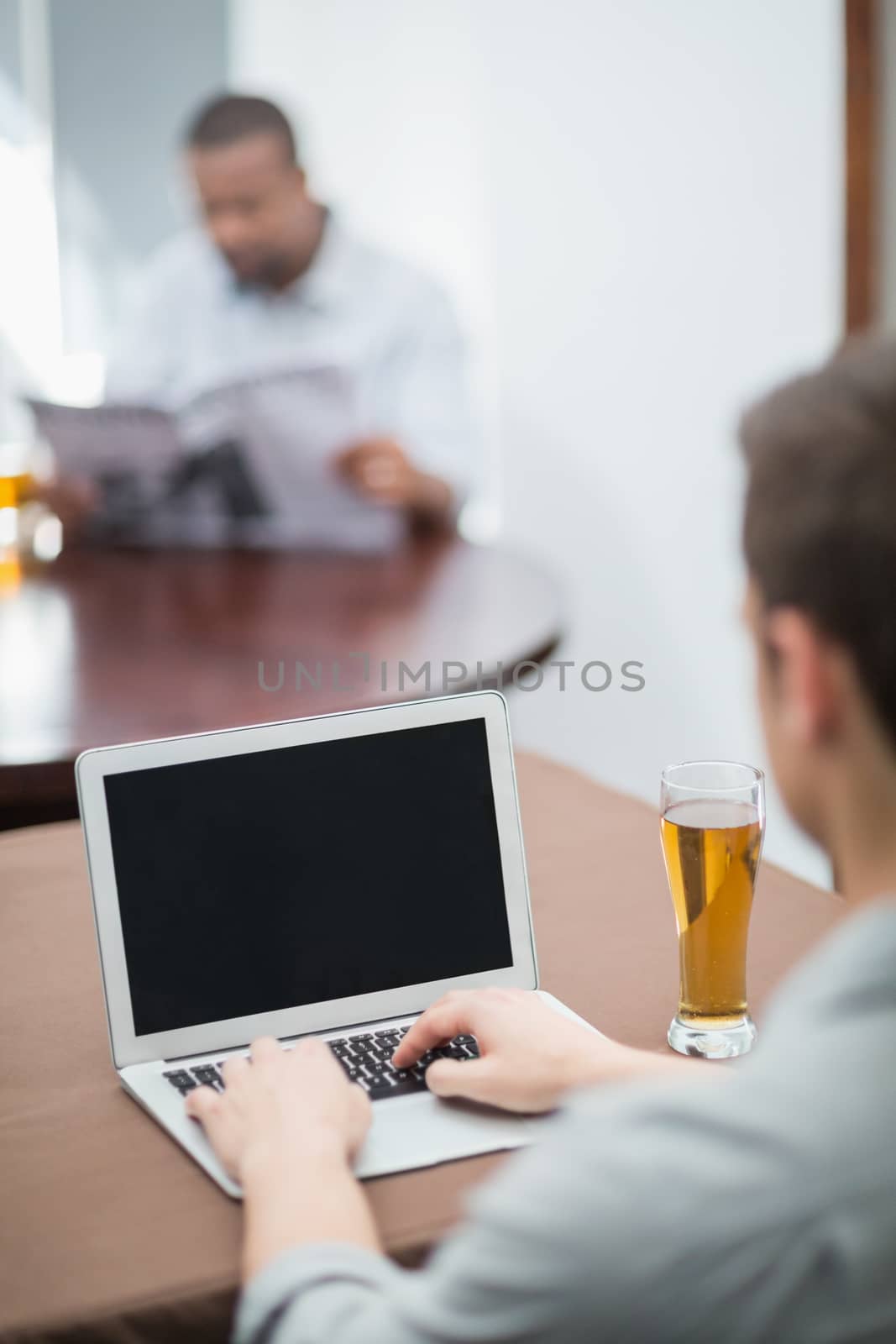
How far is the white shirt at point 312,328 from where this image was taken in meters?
3.04

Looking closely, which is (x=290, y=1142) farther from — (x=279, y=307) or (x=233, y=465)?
(x=279, y=307)

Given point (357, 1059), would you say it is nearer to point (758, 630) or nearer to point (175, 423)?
point (758, 630)

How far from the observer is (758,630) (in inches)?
24.0

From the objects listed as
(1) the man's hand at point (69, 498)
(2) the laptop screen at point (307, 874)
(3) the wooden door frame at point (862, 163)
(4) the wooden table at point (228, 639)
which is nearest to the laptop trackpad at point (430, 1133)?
(2) the laptop screen at point (307, 874)

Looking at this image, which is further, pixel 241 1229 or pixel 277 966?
pixel 277 966

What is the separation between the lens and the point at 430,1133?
824 millimetres

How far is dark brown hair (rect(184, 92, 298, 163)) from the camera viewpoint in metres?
2.80

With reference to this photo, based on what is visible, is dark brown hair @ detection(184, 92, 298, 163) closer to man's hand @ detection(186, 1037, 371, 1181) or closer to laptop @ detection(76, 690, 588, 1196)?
laptop @ detection(76, 690, 588, 1196)

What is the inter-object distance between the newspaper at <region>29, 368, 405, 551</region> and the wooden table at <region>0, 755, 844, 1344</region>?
4.21 feet

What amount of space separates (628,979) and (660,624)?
2.48 m

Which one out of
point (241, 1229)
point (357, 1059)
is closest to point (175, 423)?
point (357, 1059)

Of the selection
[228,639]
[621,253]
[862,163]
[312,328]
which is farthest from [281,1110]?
[621,253]

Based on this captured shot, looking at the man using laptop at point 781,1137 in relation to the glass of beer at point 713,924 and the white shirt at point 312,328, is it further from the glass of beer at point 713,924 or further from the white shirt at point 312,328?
the white shirt at point 312,328

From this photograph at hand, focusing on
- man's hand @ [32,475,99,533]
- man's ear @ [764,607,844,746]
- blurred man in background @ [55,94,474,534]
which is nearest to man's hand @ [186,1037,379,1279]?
man's ear @ [764,607,844,746]
